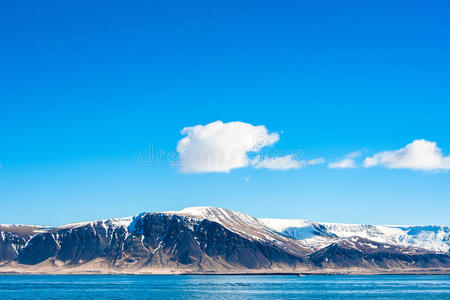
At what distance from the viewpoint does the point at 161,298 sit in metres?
182

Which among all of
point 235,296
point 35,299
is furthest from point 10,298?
point 235,296

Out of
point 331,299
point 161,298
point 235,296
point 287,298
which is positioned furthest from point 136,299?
point 331,299

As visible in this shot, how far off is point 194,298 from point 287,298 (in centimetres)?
3023

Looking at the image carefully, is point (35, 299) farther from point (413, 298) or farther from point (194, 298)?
point (413, 298)

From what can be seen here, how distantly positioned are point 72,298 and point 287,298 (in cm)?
6952

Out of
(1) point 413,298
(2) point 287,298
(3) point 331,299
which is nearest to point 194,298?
(2) point 287,298

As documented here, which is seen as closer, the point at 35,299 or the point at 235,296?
the point at 35,299

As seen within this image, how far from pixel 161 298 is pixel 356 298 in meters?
63.3

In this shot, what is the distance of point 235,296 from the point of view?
189 meters

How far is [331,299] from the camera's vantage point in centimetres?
18175

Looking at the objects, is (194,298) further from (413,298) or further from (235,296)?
(413,298)

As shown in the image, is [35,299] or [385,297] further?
[385,297]

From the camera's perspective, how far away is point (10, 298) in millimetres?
183375

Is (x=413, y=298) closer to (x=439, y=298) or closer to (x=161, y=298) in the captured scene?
(x=439, y=298)
